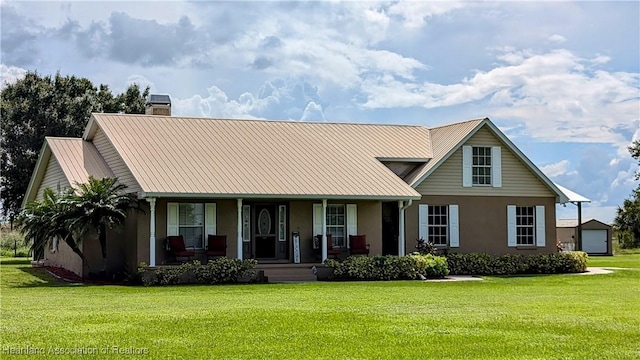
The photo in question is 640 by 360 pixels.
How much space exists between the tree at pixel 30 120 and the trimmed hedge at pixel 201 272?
19.7m

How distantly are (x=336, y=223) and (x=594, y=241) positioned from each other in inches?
1288

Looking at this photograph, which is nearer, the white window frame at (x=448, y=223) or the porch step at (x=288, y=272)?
the porch step at (x=288, y=272)

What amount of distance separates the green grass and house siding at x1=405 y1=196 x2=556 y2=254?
8.49 meters

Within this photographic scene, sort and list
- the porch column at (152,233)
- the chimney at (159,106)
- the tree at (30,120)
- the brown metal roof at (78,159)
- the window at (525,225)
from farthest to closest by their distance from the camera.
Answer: the tree at (30,120), the chimney at (159,106), the window at (525,225), the brown metal roof at (78,159), the porch column at (152,233)

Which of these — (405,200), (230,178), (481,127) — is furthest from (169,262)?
(481,127)

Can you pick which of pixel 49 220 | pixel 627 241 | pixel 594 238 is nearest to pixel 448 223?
pixel 49 220

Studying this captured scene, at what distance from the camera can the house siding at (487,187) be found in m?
30.9

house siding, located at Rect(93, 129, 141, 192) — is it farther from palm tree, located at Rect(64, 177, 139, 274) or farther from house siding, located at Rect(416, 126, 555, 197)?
house siding, located at Rect(416, 126, 555, 197)

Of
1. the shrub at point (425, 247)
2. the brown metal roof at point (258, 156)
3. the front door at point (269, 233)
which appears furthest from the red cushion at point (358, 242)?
the shrub at point (425, 247)

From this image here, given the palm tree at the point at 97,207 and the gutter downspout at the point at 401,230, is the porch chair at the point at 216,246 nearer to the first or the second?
the palm tree at the point at 97,207

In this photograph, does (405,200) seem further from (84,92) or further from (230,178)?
(84,92)

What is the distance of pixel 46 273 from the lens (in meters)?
28.7


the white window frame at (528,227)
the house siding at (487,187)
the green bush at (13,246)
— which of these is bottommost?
the green bush at (13,246)

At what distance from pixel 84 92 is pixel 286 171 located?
20.9 meters
